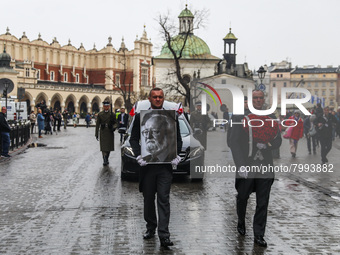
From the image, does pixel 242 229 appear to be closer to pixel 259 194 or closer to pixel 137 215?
Result: pixel 259 194

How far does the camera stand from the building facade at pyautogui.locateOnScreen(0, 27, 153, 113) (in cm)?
9356

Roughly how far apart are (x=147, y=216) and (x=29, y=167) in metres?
9.60

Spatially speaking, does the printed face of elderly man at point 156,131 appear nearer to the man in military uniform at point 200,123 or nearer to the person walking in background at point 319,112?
the man in military uniform at point 200,123

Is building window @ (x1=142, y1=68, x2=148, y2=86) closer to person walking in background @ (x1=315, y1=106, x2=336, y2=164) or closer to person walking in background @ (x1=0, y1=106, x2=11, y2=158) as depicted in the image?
person walking in background @ (x1=0, y1=106, x2=11, y2=158)

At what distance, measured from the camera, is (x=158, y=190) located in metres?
6.88

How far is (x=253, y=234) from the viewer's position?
729 centimetres

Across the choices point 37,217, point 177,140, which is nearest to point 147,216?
point 177,140

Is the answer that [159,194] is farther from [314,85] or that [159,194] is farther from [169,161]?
[314,85]

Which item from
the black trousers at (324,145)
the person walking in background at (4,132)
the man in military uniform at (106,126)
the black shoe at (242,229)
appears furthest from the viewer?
the person walking in background at (4,132)

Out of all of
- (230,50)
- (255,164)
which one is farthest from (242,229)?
(230,50)

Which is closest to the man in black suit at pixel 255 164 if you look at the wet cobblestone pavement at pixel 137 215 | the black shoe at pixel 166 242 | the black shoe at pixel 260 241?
the black shoe at pixel 260 241

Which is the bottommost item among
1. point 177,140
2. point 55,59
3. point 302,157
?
point 302,157

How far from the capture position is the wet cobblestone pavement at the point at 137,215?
6648 millimetres

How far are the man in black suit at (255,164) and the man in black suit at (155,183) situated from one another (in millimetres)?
742
